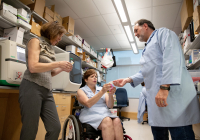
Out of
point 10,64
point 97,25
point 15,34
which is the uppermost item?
point 97,25

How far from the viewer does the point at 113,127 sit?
1434 mm

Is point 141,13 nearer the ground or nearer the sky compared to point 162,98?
nearer the sky

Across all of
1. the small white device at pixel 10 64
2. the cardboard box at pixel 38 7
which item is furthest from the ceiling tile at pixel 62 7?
the small white device at pixel 10 64

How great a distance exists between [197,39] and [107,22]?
2208mm

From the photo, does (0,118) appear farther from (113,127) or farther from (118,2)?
(118,2)

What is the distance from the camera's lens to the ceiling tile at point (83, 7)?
297cm

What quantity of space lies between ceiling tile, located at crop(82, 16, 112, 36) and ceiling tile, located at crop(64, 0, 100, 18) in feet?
0.62

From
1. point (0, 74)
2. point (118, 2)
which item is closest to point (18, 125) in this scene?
point (0, 74)

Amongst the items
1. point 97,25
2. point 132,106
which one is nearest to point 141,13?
point 97,25

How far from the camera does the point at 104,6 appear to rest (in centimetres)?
309

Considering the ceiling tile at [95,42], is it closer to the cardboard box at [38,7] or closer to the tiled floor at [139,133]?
the cardboard box at [38,7]

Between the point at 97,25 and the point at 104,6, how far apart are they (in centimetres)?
86

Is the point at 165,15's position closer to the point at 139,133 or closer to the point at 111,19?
the point at 111,19

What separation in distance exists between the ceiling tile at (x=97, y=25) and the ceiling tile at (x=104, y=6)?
0.30m
